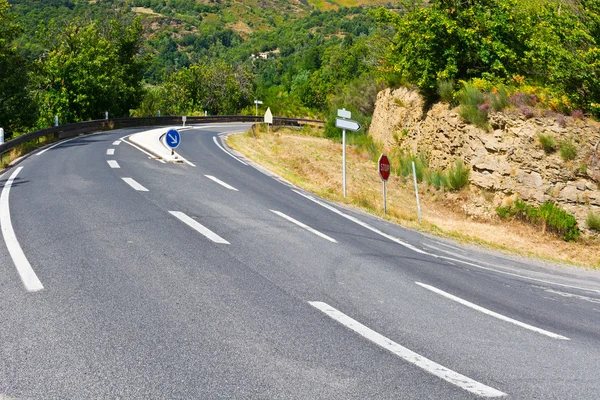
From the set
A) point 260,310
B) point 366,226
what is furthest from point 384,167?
point 260,310

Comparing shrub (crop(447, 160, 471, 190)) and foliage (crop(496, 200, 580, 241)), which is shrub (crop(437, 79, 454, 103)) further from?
foliage (crop(496, 200, 580, 241))

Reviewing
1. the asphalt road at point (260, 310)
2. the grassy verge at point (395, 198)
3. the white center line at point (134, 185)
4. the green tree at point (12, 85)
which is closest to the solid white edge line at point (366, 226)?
the asphalt road at point (260, 310)

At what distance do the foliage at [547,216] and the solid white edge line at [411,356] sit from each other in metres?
15.3

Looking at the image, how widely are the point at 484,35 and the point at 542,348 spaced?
22337mm

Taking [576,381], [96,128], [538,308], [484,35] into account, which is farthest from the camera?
[96,128]

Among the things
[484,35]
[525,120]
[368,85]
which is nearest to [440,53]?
[484,35]

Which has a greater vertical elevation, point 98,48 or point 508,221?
point 98,48

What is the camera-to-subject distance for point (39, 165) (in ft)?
62.8

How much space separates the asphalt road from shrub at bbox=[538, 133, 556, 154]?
330 inches

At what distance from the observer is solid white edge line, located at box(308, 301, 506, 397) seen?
485 centimetres

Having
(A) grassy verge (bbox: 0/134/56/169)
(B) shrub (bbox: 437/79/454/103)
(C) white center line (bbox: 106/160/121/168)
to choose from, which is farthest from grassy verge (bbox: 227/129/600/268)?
(A) grassy verge (bbox: 0/134/56/169)

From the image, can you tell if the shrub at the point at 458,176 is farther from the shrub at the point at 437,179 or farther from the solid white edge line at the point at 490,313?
the solid white edge line at the point at 490,313

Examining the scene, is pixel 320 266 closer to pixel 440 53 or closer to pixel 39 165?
pixel 39 165

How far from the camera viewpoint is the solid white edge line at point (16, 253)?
6.92 metres
